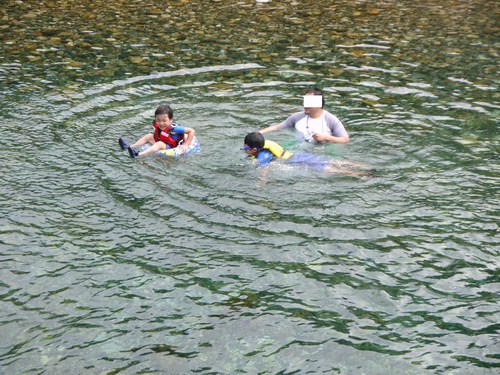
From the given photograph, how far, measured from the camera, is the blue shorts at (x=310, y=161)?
1035cm

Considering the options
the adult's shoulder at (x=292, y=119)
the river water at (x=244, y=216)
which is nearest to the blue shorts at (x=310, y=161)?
the river water at (x=244, y=216)

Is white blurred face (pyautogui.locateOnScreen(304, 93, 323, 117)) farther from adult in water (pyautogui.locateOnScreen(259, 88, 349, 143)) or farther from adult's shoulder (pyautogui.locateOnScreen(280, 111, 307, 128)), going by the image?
adult's shoulder (pyautogui.locateOnScreen(280, 111, 307, 128))

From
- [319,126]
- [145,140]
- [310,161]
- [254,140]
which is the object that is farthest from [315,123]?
[145,140]

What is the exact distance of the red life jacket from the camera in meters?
11.2

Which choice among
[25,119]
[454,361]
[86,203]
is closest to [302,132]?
[86,203]

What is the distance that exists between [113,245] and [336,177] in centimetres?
365

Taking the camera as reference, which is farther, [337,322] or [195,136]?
[195,136]

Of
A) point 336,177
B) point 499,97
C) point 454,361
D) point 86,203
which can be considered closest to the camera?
point 454,361

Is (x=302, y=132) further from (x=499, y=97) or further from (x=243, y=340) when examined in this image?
(x=243, y=340)

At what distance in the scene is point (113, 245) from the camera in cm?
823

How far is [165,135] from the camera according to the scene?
440 inches

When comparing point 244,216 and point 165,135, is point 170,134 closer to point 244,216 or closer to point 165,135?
point 165,135

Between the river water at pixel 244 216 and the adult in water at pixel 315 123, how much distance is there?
258 mm

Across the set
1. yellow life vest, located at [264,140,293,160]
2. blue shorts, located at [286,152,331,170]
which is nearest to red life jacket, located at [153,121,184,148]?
yellow life vest, located at [264,140,293,160]
